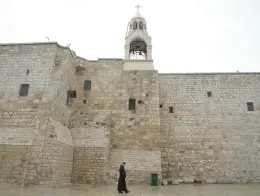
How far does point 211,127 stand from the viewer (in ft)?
44.0

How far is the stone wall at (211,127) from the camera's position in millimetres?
12500

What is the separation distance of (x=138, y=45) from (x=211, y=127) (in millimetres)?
7820

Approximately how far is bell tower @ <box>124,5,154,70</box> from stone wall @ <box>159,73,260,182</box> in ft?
5.72

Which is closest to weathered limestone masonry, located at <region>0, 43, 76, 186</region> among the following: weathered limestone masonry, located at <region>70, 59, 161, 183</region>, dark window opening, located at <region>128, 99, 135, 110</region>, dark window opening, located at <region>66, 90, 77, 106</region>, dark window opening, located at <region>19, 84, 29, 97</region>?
dark window opening, located at <region>19, 84, 29, 97</region>

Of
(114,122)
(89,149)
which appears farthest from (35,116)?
(114,122)

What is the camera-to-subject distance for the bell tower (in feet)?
46.4

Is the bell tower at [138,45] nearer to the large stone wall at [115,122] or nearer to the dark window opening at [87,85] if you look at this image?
the large stone wall at [115,122]

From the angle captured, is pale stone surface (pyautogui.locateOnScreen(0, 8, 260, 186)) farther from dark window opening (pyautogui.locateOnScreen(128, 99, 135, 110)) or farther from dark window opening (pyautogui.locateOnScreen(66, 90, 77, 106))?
dark window opening (pyautogui.locateOnScreen(128, 99, 135, 110))

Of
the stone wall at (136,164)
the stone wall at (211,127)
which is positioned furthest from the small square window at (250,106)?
the stone wall at (136,164)

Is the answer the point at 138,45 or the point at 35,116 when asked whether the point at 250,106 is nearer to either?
the point at 138,45

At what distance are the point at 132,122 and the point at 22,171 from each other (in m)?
6.20

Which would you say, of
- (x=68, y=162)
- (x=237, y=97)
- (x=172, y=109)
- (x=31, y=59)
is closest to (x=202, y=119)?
(x=172, y=109)

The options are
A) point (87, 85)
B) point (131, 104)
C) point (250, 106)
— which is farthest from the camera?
point (250, 106)

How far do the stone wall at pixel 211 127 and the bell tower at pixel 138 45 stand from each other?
174 centimetres
